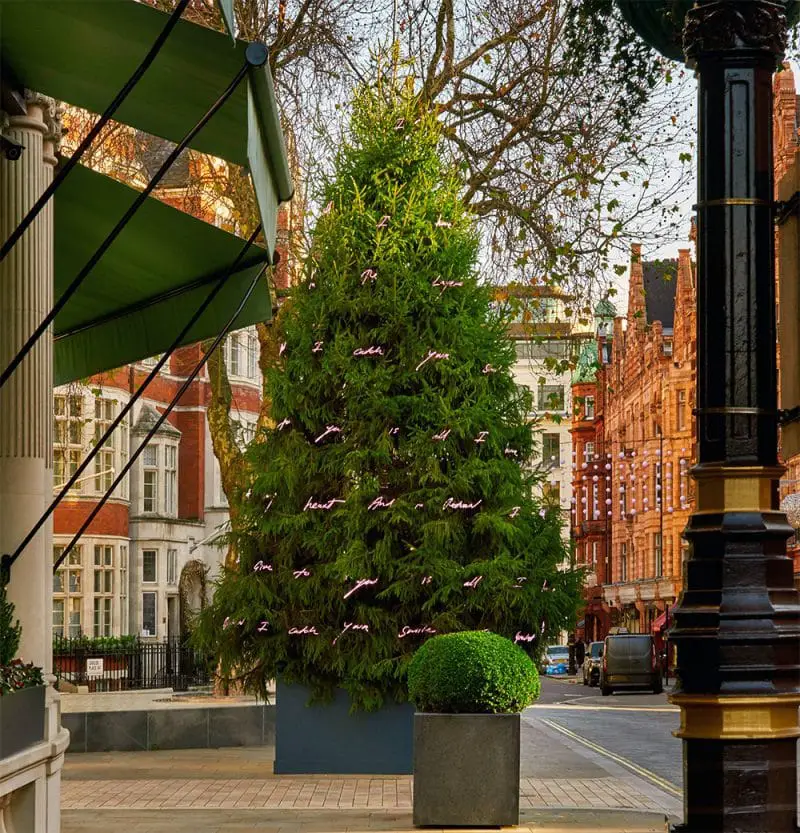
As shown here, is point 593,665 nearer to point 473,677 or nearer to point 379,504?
point 379,504

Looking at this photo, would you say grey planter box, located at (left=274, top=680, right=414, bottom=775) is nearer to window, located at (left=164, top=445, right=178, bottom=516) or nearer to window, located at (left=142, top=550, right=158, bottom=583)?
window, located at (left=142, top=550, right=158, bottom=583)

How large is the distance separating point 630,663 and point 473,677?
Answer: 36.6 meters

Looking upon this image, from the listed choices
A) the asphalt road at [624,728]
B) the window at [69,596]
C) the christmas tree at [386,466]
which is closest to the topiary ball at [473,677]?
the asphalt road at [624,728]

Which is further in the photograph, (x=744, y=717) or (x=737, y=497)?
(x=737, y=497)

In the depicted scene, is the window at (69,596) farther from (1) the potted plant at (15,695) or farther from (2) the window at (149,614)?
(1) the potted plant at (15,695)

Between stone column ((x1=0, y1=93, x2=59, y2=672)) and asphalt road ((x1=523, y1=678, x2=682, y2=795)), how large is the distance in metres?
8.33

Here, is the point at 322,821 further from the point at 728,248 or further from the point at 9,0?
the point at 728,248

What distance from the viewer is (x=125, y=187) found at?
976 centimetres

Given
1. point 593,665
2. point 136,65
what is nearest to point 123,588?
point 593,665

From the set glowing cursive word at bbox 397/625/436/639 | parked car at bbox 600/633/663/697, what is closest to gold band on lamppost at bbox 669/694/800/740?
glowing cursive word at bbox 397/625/436/639

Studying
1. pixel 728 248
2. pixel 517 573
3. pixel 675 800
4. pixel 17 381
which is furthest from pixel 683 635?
pixel 517 573

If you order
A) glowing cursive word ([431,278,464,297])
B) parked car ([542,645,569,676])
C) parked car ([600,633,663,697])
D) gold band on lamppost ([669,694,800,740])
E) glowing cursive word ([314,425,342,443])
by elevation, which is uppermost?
glowing cursive word ([431,278,464,297])

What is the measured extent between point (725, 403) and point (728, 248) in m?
0.44

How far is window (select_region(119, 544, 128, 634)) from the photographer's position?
47312 mm
